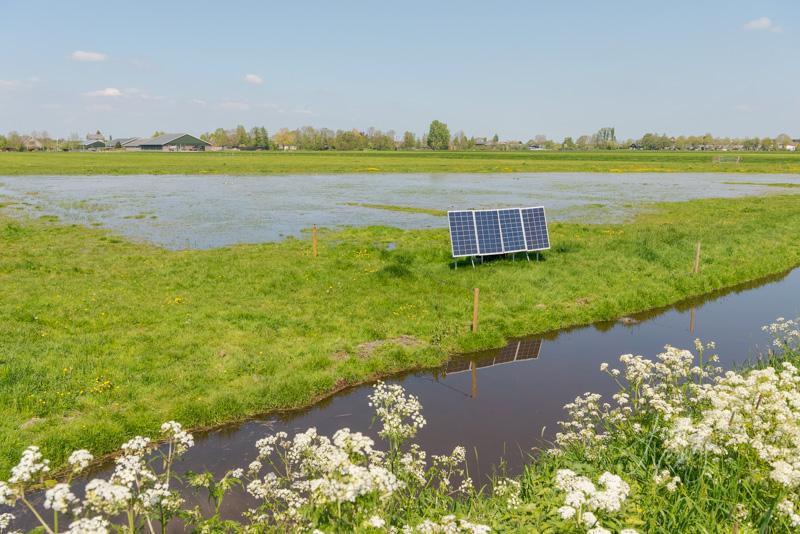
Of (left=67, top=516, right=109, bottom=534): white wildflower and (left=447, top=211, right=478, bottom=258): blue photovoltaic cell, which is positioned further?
(left=447, top=211, right=478, bottom=258): blue photovoltaic cell

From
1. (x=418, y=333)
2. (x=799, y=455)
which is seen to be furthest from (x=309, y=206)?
(x=799, y=455)

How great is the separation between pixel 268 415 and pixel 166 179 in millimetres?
76952

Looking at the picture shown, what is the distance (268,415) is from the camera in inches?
514

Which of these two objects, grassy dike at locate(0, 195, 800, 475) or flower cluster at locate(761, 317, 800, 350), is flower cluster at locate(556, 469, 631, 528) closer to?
flower cluster at locate(761, 317, 800, 350)

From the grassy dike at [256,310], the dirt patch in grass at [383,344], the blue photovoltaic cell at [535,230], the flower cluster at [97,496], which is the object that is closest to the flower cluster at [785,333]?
the grassy dike at [256,310]

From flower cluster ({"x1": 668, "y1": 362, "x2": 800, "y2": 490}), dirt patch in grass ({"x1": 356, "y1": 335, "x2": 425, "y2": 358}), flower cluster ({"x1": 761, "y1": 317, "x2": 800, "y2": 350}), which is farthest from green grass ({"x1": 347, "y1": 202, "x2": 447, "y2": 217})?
flower cluster ({"x1": 668, "y1": 362, "x2": 800, "y2": 490})

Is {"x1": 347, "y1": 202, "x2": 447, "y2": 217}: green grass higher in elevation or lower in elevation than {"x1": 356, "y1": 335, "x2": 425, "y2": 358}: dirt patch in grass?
higher

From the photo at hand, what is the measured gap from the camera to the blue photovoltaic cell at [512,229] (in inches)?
1003

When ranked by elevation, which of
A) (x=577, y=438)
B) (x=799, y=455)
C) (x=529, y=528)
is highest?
(x=799, y=455)

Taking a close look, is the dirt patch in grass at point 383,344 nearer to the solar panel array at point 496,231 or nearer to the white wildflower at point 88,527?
the solar panel array at point 496,231

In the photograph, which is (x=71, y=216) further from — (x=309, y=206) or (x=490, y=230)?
(x=490, y=230)

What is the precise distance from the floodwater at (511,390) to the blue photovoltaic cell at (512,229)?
6757mm

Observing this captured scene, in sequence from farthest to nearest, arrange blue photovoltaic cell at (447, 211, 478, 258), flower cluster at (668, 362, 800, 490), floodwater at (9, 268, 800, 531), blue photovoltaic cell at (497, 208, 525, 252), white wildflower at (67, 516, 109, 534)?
blue photovoltaic cell at (497, 208, 525, 252) < blue photovoltaic cell at (447, 211, 478, 258) < floodwater at (9, 268, 800, 531) < flower cluster at (668, 362, 800, 490) < white wildflower at (67, 516, 109, 534)

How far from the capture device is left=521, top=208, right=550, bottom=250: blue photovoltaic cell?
25.9m
